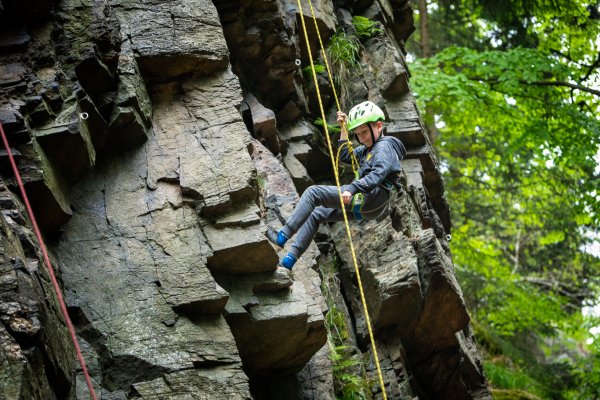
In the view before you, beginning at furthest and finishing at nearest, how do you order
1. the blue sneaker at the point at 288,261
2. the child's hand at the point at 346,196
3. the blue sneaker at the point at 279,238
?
the child's hand at the point at 346,196, the blue sneaker at the point at 279,238, the blue sneaker at the point at 288,261

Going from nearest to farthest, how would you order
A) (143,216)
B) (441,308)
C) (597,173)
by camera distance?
(143,216) < (441,308) < (597,173)

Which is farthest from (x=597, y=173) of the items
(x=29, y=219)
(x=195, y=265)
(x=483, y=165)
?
(x=29, y=219)

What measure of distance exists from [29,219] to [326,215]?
3.53 meters

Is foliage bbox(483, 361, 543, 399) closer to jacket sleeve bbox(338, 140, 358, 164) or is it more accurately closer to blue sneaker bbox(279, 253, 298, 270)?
jacket sleeve bbox(338, 140, 358, 164)

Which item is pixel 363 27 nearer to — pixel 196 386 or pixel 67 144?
pixel 67 144

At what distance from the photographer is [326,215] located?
9094 mm

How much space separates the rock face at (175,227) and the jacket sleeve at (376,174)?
3.36 feet

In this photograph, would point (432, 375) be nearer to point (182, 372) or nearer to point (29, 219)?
point (182, 372)

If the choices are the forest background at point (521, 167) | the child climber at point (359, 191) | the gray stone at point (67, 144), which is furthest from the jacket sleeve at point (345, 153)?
the forest background at point (521, 167)

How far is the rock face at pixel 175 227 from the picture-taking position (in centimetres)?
675

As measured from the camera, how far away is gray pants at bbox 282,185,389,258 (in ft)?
28.6

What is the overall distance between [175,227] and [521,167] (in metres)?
13.8

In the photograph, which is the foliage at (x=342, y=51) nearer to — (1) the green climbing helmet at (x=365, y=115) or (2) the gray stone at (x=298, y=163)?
(2) the gray stone at (x=298, y=163)

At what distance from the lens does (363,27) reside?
41.9ft
